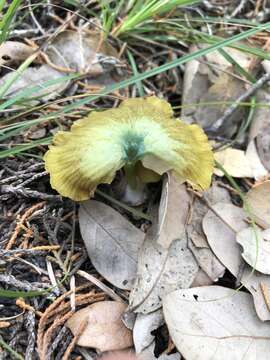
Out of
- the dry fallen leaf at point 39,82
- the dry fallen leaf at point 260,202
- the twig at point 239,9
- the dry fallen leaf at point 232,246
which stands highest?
the twig at point 239,9

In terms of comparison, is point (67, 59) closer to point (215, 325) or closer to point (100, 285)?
point (100, 285)

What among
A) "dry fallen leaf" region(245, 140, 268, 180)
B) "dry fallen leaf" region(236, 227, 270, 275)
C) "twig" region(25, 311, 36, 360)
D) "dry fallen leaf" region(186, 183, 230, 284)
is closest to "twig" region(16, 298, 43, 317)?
"twig" region(25, 311, 36, 360)

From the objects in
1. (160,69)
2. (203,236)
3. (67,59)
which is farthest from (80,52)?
(203,236)

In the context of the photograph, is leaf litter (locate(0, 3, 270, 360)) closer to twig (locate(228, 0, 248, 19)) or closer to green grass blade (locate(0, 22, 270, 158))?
green grass blade (locate(0, 22, 270, 158))

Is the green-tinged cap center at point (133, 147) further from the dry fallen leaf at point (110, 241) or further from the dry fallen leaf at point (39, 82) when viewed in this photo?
the dry fallen leaf at point (39, 82)

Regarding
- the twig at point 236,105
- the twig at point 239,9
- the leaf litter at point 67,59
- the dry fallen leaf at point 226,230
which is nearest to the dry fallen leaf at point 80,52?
the leaf litter at point 67,59
